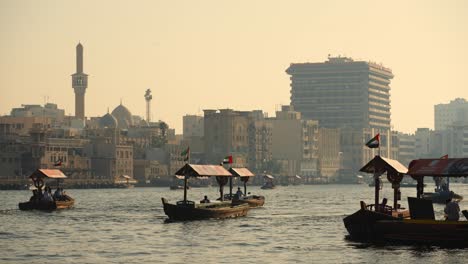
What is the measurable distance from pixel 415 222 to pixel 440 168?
5172 mm

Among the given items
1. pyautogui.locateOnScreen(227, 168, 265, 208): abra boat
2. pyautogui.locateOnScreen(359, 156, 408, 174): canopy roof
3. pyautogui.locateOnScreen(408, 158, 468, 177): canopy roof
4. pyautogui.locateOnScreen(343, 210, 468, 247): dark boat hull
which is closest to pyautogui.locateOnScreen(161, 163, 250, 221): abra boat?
pyautogui.locateOnScreen(227, 168, 265, 208): abra boat

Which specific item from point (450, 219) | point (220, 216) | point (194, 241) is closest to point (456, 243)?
point (450, 219)

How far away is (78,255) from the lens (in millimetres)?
72688

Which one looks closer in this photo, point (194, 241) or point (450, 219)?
point (450, 219)

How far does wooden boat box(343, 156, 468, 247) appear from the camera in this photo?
72.3 metres

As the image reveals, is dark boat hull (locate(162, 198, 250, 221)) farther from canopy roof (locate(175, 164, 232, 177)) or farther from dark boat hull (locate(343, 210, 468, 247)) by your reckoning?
dark boat hull (locate(343, 210, 468, 247))

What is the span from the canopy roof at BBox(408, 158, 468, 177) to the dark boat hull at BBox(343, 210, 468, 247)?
3844 millimetres

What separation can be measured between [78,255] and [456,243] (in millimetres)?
22352

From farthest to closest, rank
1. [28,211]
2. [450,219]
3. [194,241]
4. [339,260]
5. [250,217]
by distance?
[28,211], [250,217], [194,241], [450,219], [339,260]

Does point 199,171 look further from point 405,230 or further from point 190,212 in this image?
point 405,230

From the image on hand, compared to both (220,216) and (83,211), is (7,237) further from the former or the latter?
(83,211)

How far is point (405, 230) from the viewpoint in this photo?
246 feet

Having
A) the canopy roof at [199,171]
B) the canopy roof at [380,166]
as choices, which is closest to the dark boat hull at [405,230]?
the canopy roof at [380,166]

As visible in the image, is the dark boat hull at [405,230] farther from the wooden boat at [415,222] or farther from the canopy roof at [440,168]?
the canopy roof at [440,168]
